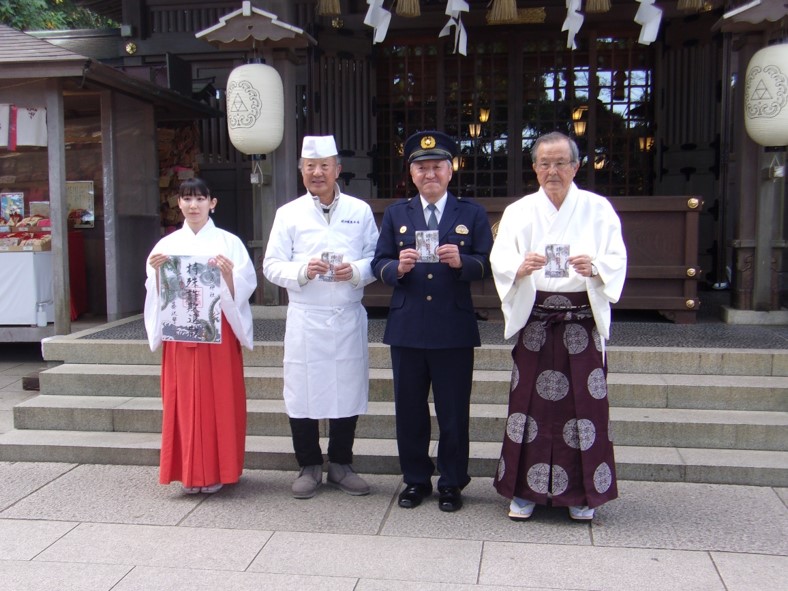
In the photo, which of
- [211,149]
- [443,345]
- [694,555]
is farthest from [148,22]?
[694,555]

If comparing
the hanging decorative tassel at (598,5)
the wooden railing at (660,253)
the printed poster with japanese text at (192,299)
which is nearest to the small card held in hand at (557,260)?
the printed poster with japanese text at (192,299)

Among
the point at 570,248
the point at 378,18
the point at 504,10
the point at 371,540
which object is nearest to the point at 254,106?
the point at 378,18

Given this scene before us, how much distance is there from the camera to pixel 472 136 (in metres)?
9.20

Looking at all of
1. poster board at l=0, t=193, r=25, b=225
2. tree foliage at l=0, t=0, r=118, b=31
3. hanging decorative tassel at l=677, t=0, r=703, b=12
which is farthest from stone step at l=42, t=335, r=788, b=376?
tree foliage at l=0, t=0, r=118, b=31

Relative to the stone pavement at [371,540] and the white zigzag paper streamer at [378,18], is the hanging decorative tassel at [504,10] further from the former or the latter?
the stone pavement at [371,540]

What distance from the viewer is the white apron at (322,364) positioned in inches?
170

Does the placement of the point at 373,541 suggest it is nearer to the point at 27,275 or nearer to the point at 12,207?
the point at 27,275

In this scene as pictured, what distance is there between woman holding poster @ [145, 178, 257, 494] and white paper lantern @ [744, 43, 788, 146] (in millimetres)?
4597

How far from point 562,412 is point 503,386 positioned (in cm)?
145

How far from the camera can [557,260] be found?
12.2 feet

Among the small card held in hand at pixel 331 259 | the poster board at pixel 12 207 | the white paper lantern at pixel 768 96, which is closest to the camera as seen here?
the small card held in hand at pixel 331 259

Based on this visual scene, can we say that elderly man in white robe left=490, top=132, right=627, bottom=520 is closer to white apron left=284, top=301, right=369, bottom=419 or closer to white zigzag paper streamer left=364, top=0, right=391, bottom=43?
white apron left=284, top=301, right=369, bottom=419

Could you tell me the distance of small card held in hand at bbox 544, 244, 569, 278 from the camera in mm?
3715

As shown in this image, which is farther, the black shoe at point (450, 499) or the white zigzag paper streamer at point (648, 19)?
the white zigzag paper streamer at point (648, 19)
